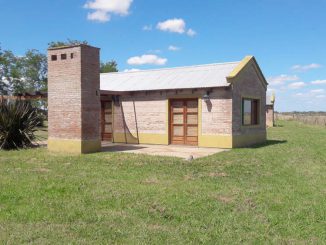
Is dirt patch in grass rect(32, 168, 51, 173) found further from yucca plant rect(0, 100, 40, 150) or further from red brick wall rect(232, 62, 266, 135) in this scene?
red brick wall rect(232, 62, 266, 135)

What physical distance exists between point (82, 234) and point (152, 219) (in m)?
1.17

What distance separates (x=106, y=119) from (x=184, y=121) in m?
4.64

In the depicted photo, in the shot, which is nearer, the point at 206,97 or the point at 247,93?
the point at 206,97

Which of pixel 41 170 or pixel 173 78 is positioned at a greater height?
pixel 173 78

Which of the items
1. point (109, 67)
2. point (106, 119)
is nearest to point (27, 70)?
point (109, 67)

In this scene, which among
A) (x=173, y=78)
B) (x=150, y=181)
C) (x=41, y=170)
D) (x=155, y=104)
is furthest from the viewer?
(x=173, y=78)

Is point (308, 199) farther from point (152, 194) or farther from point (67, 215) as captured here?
point (67, 215)

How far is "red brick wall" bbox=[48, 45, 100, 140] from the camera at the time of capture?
48.2 ft

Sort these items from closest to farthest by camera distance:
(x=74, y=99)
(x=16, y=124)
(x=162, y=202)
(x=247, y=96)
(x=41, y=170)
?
(x=162, y=202), (x=41, y=170), (x=74, y=99), (x=16, y=124), (x=247, y=96)

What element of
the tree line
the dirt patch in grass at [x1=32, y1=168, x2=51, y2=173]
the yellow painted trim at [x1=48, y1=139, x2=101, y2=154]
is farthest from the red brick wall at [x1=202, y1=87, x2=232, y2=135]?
the tree line

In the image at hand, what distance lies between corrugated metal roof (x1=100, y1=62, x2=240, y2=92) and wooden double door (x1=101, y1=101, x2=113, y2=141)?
0.99m

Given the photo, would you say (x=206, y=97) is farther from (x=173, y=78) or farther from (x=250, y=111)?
(x=250, y=111)

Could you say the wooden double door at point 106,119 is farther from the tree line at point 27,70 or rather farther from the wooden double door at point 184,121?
the tree line at point 27,70

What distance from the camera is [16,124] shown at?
1630 cm
